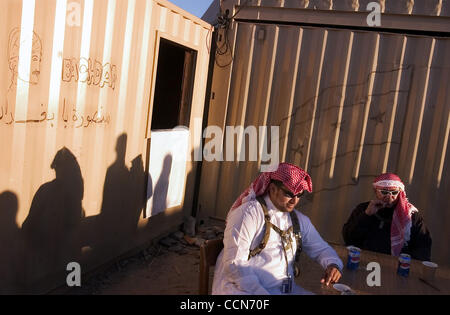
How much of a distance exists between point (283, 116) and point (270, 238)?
10.8 ft

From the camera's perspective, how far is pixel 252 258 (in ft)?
8.19

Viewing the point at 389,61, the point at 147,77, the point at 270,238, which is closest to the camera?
the point at 270,238

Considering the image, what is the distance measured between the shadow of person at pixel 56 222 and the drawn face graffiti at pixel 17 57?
2.22 feet

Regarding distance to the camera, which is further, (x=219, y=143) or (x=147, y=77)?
(x=219, y=143)

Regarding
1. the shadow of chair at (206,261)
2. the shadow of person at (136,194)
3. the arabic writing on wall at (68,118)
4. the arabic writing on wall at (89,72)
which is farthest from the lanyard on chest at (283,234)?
the shadow of person at (136,194)

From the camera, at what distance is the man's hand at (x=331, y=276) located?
2592mm

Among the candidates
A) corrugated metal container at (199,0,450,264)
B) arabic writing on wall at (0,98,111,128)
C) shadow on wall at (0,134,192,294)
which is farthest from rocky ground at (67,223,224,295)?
arabic writing on wall at (0,98,111,128)

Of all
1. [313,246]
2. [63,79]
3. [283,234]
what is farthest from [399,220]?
[63,79]

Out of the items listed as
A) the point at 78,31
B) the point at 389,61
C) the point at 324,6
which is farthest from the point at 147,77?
the point at 389,61

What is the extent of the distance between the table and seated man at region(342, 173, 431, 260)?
0.49 metres

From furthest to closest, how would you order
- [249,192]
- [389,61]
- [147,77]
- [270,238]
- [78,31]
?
[389,61] < [147,77] < [78,31] < [249,192] < [270,238]

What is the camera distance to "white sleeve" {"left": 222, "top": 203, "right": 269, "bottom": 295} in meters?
2.34

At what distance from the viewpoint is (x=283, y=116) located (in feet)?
18.5

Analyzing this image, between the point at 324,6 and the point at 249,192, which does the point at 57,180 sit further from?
the point at 324,6
